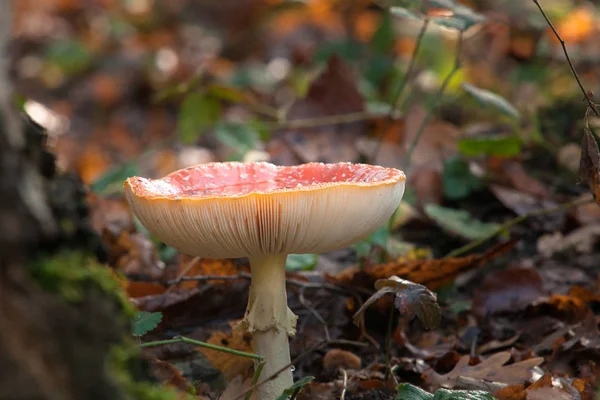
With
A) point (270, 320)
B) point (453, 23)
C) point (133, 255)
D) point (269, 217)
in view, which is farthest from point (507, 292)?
point (133, 255)

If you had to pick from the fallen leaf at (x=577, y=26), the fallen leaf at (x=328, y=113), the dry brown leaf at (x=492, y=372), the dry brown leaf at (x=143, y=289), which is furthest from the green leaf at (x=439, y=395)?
the fallen leaf at (x=577, y=26)

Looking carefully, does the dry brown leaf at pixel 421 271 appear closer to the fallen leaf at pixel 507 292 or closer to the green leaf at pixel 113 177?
the fallen leaf at pixel 507 292

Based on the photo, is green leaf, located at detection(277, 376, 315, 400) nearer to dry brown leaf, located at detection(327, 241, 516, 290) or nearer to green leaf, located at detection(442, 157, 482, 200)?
dry brown leaf, located at detection(327, 241, 516, 290)

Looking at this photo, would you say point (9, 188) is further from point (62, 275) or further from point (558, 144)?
point (558, 144)

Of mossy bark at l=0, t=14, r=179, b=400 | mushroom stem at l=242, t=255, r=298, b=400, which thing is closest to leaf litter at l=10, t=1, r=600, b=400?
mushroom stem at l=242, t=255, r=298, b=400

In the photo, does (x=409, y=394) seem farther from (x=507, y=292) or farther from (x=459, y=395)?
(x=507, y=292)

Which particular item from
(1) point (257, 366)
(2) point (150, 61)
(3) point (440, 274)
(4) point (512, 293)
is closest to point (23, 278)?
(1) point (257, 366)
